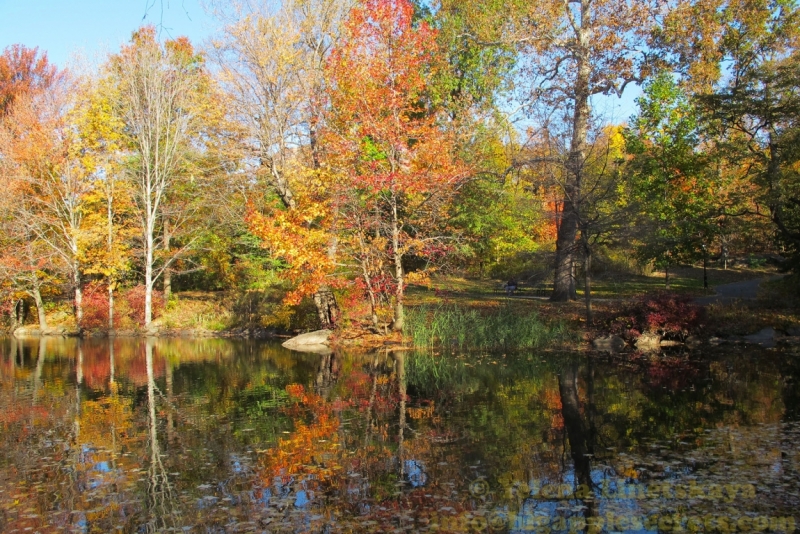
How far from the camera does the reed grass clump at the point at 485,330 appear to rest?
61.1ft

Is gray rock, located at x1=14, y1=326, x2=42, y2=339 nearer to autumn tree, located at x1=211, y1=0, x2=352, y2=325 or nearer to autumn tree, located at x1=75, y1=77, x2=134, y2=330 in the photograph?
autumn tree, located at x1=75, y1=77, x2=134, y2=330

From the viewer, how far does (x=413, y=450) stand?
8320 millimetres

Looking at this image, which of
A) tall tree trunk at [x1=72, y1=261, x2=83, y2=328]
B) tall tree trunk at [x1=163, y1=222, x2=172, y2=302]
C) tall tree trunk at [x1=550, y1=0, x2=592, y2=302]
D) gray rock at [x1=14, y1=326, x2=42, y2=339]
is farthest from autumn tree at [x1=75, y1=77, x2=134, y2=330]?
tall tree trunk at [x1=550, y1=0, x2=592, y2=302]

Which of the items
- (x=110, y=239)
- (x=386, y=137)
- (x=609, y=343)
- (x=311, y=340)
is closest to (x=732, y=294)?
(x=609, y=343)

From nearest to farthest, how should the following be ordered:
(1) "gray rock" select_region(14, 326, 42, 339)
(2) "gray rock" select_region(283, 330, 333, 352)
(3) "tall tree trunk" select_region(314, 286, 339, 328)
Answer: (2) "gray rock" select_region(283, 330, 333, 352)
(3) "tall tree trunk" select_region(314, 286, 339, 328)
(1) "gray rock" select_region(14, 326, 42, 339)

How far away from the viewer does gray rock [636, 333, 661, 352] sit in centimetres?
1792

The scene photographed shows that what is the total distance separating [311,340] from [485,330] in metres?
5.98

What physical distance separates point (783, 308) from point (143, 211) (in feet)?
79.5

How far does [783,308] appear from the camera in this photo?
63.0ft

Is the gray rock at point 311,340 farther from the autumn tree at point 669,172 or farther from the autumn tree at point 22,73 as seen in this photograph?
the autumn tree at point 22,73

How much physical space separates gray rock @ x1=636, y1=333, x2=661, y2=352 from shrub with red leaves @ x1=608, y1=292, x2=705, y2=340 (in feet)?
0.39

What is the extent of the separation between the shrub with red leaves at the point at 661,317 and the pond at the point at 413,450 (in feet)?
8.29

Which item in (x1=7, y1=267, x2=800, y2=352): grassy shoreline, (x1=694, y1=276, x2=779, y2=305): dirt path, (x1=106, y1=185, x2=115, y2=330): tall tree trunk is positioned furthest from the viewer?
(x1=106, y1=185, x2=115, y2=330): tall tree trunk

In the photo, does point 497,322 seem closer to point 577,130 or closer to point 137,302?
point 577,130
